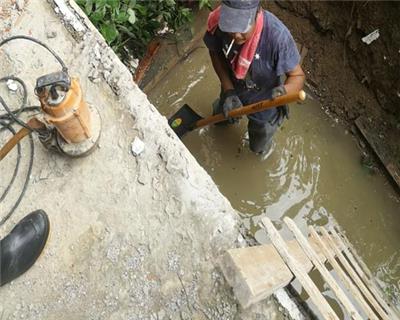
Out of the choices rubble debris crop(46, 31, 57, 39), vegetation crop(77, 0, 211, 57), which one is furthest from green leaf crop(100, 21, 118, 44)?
rubble debris crop(46, 31, 57, 39)

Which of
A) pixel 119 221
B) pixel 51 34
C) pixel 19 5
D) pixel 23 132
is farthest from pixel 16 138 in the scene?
pixel 19 5

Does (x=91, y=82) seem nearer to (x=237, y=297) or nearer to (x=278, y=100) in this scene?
(x=278, y=100)

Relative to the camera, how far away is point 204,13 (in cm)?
409

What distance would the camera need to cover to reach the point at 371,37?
3791 millimetres

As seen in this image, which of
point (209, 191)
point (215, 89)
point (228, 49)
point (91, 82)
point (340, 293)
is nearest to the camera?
point (340, 293)

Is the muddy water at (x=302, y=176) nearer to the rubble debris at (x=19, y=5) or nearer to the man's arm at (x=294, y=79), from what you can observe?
the man's arm at (x=294, y=79)

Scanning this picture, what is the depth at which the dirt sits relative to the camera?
3750 millimetres

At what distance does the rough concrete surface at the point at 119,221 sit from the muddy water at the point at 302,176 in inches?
55.0

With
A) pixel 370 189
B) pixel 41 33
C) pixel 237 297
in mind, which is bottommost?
pixel 370 189

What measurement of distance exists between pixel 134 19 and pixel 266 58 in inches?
41.1

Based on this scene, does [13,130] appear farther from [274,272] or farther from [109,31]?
[274,272]

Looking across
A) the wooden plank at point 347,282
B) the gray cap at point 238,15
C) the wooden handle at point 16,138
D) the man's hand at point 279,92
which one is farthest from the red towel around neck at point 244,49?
the wooden handle at point 16,138

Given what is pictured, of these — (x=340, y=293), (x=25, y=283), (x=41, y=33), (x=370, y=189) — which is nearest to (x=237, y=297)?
(x=340, y=293)

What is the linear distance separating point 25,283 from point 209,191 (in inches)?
39.4
